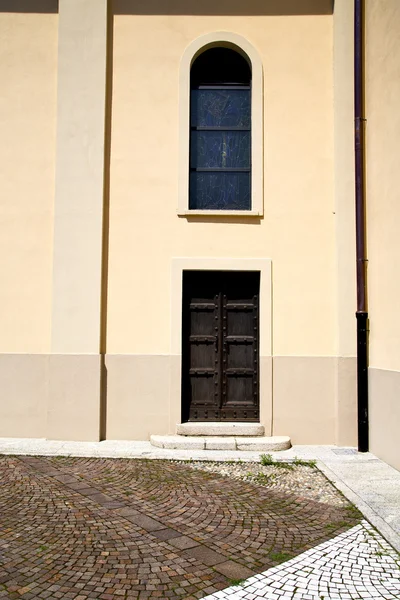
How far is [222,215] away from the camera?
796cm

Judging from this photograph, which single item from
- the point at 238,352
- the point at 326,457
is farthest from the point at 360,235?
the point at 326,457

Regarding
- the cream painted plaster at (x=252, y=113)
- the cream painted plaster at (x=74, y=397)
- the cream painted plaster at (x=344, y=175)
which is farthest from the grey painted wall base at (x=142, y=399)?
the cream painted plaster at (x=252, y=113)

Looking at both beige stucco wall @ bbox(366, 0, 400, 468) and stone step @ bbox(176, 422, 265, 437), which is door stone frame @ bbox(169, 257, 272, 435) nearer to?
stone step @ bbox(176, 422, 265, 437)

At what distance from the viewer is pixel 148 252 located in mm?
7965

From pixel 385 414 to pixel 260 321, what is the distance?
7.05 ft

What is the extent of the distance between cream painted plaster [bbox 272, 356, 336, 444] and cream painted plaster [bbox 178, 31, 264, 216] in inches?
91.8

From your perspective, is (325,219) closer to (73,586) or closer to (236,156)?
(236,156)

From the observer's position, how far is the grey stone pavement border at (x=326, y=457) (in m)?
5.22

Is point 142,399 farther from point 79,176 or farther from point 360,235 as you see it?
point 360,235

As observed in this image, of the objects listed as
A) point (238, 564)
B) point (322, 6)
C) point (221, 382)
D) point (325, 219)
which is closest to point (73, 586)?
point (238, 564)

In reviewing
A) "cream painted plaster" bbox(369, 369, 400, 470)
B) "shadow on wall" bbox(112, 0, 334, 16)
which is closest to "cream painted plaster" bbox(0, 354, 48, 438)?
"cream painted plaster" bbox(369, 369, 400, 470)

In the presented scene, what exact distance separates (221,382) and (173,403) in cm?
79

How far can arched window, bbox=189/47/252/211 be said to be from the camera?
8.31m

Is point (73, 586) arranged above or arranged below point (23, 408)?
below
